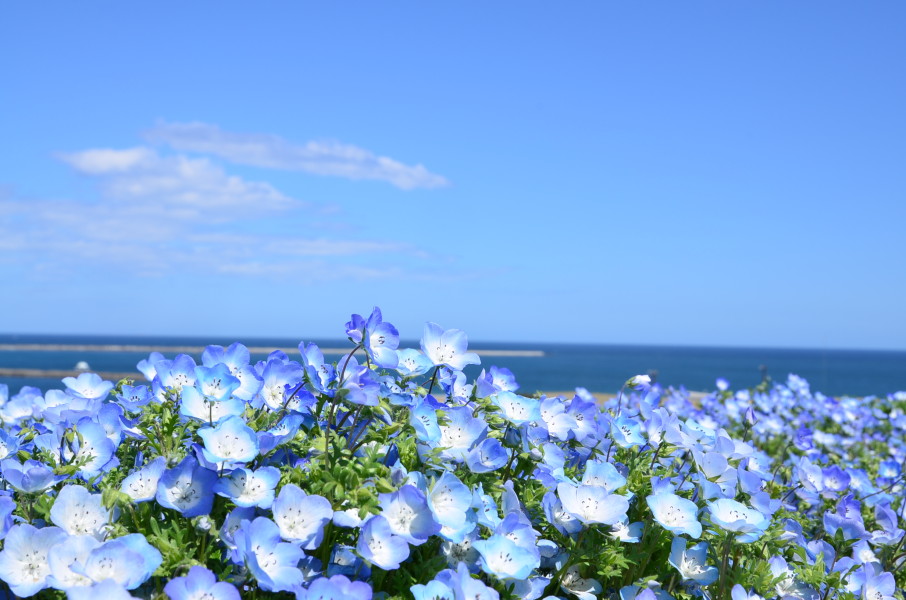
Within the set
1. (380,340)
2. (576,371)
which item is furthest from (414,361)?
(576,371)

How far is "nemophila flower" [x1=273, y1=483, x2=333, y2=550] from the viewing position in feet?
5.68

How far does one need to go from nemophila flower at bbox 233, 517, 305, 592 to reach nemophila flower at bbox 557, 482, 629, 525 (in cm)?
68

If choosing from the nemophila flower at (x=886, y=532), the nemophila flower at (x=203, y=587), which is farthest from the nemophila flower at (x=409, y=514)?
the nemophila flower at (x=886, y=532)

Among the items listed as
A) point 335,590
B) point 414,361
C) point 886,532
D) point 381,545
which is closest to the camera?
point 335,590

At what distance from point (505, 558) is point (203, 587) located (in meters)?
0.65

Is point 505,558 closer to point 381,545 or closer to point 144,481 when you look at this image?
point 381,545

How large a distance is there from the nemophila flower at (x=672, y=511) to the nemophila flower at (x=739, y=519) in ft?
0.19

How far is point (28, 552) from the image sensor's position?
172cm

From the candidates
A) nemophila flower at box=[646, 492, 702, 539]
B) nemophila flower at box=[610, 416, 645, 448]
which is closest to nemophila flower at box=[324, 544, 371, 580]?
nemophila flower at box=[646, 492, 702, 539]

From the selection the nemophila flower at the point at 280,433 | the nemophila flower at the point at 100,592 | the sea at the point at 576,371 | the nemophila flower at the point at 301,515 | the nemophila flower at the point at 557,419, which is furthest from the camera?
the sea at the point at 576,371

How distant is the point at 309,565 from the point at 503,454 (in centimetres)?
53

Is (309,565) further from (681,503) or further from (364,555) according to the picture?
(681,503)

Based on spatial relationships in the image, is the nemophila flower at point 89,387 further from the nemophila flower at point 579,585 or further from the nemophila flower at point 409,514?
the nemophila flower at point 579,585

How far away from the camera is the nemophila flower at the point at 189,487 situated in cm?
176
